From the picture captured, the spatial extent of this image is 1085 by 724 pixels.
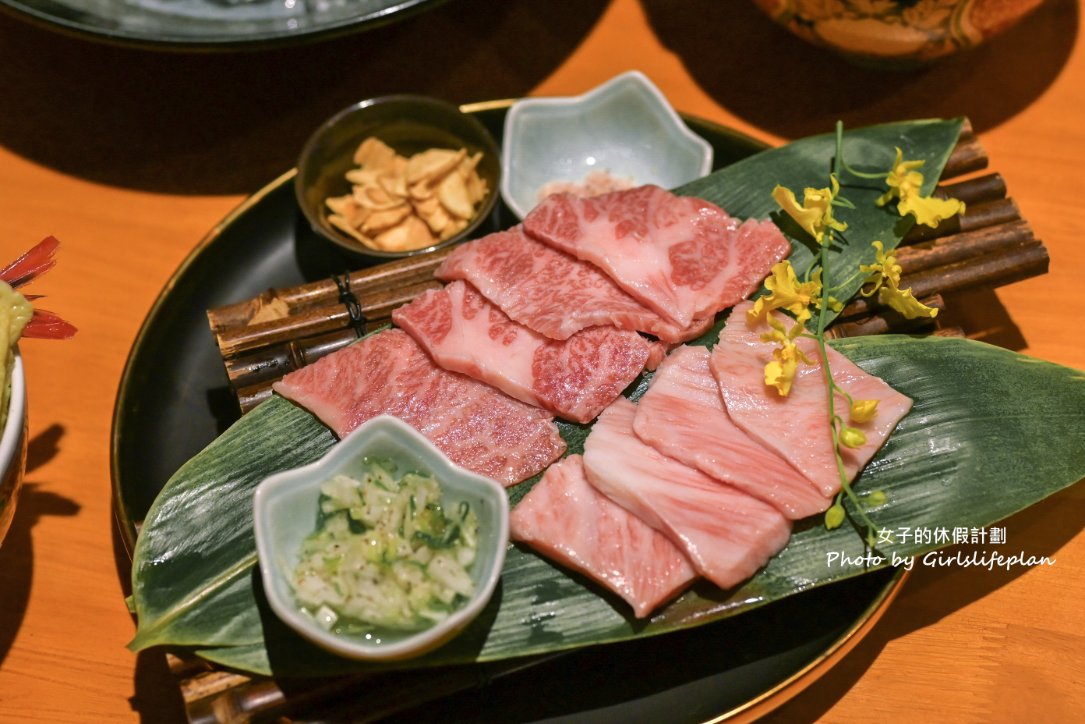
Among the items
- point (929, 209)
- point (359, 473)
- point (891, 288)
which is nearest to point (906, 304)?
point (891, 288)

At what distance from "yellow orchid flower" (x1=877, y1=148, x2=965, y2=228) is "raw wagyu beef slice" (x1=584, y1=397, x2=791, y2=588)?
1.08 meters

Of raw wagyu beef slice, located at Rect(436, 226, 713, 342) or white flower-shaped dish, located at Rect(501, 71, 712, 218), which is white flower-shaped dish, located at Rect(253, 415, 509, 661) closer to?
raw wagyu beef slice, located at Rect(436, 226, 713, 342)

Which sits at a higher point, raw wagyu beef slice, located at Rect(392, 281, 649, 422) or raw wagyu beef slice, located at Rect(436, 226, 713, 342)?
raw wagyu beef slice, located at Rect(436, 226, 713, 342)

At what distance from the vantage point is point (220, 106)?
3479 mm

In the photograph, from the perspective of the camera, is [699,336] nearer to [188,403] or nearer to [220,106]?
[188,403]

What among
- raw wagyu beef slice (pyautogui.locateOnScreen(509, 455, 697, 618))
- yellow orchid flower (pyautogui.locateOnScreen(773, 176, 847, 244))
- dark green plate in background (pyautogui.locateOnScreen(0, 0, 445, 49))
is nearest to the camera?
raw wagyu beef slice (pyautogui.locateOnScreen(509, 455, 697, 618))

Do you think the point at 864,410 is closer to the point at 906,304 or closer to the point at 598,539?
the point at 906,304

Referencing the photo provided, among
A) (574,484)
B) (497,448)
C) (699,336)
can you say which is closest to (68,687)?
(497,448)

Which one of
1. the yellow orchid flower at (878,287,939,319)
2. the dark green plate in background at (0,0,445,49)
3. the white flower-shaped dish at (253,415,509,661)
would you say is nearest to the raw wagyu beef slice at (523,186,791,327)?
the yellow orchid flower at (878,287,939,319)

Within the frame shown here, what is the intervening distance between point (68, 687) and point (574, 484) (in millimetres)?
1553

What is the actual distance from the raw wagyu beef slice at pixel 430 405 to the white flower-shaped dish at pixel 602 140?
0.93 metres

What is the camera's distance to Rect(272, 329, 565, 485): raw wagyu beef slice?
7.67 ft

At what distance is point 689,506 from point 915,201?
1.22 metres

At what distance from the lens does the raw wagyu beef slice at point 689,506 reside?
2.11 meters
